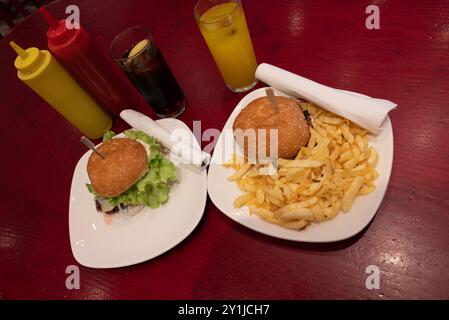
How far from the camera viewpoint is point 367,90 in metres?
1.48

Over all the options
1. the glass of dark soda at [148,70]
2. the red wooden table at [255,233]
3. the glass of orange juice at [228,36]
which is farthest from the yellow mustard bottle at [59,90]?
the glass of orange juice at [228,36]

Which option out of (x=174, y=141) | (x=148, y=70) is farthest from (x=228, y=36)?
(x=174, y=141)

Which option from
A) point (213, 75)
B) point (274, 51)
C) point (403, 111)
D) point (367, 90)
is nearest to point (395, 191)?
point (403, 111)

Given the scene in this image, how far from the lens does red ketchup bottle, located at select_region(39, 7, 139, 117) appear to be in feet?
4.71

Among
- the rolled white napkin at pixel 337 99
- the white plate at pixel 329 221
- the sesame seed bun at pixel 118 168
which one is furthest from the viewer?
the sesame seed bun at pixel 118 168

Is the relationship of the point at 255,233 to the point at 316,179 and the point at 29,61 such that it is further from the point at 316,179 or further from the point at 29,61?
the point at 29,61

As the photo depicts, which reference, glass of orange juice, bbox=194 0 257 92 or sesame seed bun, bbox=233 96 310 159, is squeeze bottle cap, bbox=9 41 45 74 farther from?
sesame seed bun, bbox=233 96 310 159

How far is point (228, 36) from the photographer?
4.83 feet

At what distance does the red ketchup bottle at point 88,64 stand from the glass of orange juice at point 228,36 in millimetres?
477

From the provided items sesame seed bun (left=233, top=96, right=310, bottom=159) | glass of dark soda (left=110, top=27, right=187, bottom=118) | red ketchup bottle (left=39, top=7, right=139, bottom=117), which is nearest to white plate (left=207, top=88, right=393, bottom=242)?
sesame seed bun (left=233, top=96, right=310, bottom=159)

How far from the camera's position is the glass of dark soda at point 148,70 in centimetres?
147

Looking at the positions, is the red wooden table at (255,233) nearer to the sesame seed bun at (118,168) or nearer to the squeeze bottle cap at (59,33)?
the sesame seed bun at (118,168)
